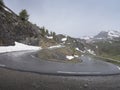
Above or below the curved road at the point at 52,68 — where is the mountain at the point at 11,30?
above

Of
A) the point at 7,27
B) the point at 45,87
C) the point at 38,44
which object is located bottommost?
the point at 45,87

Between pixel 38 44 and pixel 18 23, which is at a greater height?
pixel 18 23

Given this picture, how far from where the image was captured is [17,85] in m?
9.70

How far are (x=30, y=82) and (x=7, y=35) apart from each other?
1109 inches

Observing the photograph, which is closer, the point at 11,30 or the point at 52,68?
the point at 52,68

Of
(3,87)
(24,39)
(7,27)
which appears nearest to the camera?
(3,87)

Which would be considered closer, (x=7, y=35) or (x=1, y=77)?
(x=1, y=77)

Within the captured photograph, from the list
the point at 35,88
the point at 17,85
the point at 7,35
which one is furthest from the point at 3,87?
the point at 7,35

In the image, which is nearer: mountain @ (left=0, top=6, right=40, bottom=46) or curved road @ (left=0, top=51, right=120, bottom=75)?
curved road @ (left=0, top=51, right=120, bottom=75)

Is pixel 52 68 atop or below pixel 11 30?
below

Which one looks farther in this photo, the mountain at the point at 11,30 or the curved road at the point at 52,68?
the mountain at the point at 11,30

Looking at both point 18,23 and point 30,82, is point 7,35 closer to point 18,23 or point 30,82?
point 18,23

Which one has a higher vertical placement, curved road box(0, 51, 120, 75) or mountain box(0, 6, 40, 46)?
mountain box(0, 6, 40, 46)

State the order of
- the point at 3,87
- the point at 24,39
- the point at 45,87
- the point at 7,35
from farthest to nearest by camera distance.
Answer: the point at 24,39
the point at 7,35
the point at 45,87
the point at 3,87
